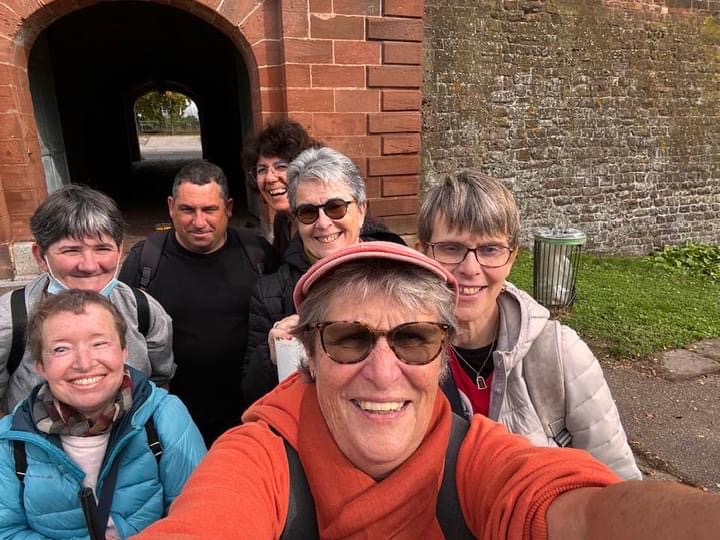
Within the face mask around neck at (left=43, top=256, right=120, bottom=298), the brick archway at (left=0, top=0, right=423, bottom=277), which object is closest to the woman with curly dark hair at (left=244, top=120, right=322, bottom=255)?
the face mask around neck at (left=43, top=256, right=120, bottom=298)

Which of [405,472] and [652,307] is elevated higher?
→ [405,472]

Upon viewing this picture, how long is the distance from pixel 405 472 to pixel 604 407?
2.38ft

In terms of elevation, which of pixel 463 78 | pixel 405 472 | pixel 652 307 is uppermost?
pixel 463 78

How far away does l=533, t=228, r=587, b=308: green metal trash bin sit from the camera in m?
5.79

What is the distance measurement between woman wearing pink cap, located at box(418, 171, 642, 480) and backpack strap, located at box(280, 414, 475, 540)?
0.39m

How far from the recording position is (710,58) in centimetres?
1020

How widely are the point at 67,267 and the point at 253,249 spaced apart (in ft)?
3.06

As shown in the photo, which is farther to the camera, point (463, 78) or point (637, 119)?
point (637, 119)

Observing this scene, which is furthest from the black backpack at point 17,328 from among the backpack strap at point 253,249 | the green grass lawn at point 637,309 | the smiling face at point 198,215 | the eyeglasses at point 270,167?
the green grass lawn at point 637,309

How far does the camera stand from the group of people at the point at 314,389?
1077 mm

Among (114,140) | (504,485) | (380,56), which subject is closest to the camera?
(504,485)

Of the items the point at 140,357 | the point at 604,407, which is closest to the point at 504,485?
the point at 604,407

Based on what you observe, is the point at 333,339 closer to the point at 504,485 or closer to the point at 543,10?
the point at 504,485

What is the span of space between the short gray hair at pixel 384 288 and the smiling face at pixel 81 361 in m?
0.80
